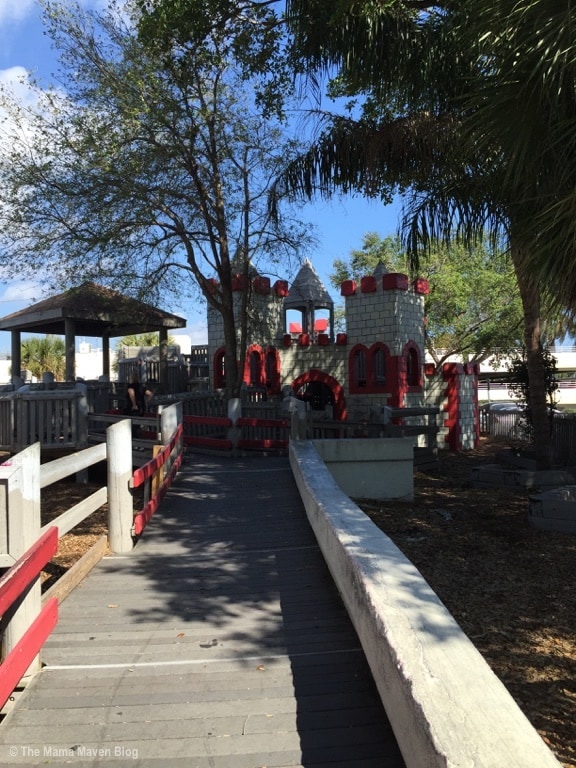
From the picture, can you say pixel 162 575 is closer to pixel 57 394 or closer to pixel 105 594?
pixel 105 594

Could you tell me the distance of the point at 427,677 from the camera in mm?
2295

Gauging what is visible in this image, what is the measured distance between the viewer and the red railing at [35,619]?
2.73 meters

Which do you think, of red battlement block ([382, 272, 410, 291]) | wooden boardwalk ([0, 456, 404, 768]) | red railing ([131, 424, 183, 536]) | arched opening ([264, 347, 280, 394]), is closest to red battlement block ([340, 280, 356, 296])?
red battlement block ([382, 272, 410, 291])

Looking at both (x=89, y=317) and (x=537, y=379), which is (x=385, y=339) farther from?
(x=89, y=317)

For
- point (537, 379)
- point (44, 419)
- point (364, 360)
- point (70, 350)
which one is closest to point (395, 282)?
point (364, 360)

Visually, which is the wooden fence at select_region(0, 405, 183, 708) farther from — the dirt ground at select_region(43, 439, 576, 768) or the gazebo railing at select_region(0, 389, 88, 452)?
the gazebo railing at select_region(0, 389, 88, 452)

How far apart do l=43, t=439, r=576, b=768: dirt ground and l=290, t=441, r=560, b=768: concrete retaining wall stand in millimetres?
1397

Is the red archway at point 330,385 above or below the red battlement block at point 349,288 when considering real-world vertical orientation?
below

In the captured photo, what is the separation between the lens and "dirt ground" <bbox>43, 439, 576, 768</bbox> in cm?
439

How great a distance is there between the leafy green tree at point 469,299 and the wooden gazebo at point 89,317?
12.6 meters

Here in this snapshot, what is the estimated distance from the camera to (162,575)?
5.32 metres

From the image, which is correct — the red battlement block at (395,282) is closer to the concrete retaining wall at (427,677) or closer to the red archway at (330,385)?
the red archway at (330,385)

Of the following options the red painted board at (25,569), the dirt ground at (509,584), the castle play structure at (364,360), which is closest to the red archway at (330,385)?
the castle play structure at (364,360)

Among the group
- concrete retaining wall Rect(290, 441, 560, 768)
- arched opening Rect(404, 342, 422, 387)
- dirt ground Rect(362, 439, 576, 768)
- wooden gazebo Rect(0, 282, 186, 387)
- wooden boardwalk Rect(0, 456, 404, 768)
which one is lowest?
dirt ground Rect(362, 439, 576, 768)
